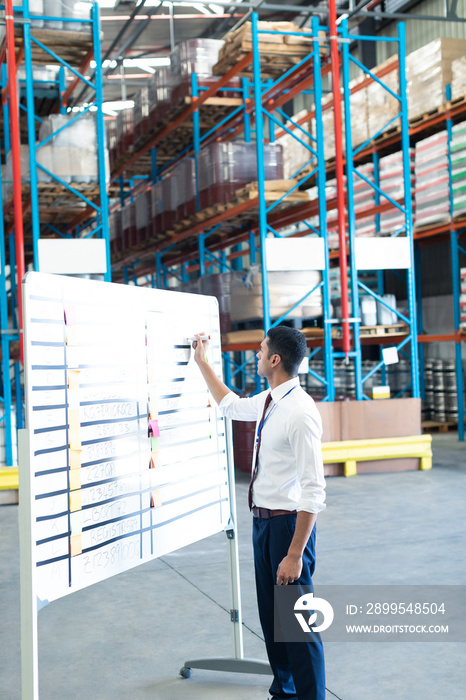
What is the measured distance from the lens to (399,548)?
19.6 feet

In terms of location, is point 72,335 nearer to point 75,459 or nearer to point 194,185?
point 75,459

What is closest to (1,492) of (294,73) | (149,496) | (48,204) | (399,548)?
(48,204)

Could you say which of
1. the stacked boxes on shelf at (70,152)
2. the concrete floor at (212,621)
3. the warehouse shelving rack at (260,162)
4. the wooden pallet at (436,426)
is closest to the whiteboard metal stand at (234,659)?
the concrete floor at (212,621)

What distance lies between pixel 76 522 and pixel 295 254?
673 cm

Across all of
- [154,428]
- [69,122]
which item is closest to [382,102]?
[69,122]

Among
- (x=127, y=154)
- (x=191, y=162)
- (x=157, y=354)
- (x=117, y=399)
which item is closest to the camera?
(x=117, y=399)

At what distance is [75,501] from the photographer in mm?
2857

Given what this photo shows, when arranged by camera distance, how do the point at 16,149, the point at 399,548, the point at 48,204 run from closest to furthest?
the point at 399,548, the point at 16,149, the point at 48,204

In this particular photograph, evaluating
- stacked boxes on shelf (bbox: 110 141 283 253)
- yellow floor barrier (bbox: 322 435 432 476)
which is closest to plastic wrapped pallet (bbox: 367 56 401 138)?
stacked boxes on shelf (bbox: 110 141 283 253)

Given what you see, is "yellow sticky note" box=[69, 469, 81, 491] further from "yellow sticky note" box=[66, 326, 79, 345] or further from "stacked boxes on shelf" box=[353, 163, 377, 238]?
"stacked boxes on shelf" box=[353, 163, 377, 238]

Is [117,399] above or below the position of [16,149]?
below

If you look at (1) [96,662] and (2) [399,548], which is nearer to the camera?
(1) [96,662]

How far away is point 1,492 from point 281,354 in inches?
234

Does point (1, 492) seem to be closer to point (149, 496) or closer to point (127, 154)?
point (149, 496)
